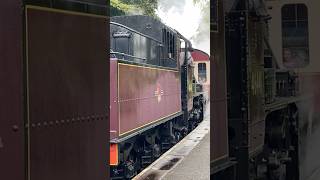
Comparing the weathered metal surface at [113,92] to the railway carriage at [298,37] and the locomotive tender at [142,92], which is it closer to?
the locomotive tender at [142,92]

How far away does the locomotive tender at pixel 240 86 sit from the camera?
8.41 feet

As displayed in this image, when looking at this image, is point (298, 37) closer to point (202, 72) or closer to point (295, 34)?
point (295, 34)

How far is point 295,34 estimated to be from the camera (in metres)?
4.26

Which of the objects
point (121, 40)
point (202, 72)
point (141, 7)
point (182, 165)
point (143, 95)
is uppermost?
point (141, 7)

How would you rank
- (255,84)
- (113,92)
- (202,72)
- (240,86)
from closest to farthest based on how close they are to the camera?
1. (240,86)
2. (255,84)
3. (113,92)
4. (202,72)

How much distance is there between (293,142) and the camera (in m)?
5.08

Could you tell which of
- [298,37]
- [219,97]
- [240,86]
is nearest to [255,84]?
[240,86]
